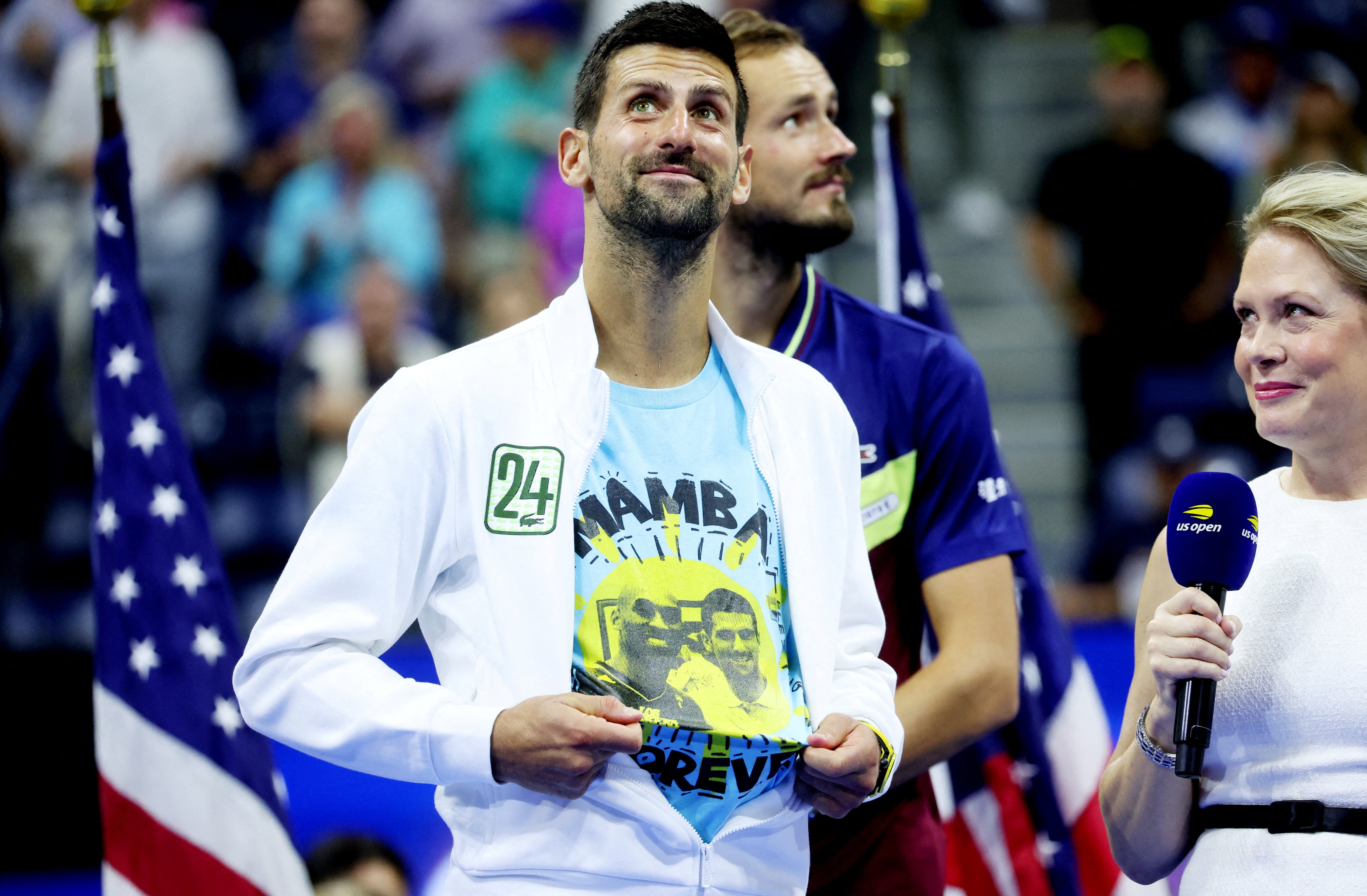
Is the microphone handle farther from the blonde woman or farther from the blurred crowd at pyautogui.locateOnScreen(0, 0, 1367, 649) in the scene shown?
the blurred crowd at pyautogui.locateOnScreen(0, 0, 1367, 649)

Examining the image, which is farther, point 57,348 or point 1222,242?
point 1222,242

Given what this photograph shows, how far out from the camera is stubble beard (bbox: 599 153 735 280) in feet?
6.98

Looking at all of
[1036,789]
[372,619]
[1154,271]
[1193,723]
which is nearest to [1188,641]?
[1193,723]

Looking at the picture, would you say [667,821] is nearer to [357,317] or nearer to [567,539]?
[567,539]

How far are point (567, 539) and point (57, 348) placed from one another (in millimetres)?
4583

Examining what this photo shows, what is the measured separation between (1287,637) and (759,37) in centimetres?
155

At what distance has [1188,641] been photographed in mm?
1968

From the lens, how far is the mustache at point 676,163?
2141 mm

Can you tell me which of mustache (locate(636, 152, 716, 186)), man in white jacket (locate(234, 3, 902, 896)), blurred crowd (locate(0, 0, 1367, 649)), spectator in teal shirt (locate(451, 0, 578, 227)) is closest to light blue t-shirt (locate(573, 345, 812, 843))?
man in white jacket (locate(234, 3, 902, 896))

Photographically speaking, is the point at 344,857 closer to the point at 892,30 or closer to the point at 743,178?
the point at 743,178

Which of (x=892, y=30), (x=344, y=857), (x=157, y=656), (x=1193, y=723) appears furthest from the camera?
(x=344, y=857)

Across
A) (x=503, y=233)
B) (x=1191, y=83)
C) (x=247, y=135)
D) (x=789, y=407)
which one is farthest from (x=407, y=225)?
(x=789, y=407)

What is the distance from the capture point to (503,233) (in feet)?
22.3

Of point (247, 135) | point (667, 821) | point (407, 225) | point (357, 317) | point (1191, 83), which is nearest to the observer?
point (667, 821)
